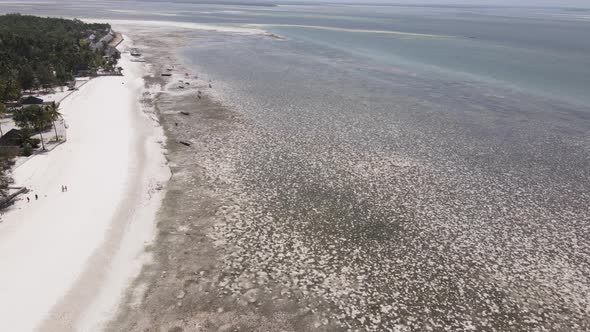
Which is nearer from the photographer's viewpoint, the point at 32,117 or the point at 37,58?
the point at 32,117

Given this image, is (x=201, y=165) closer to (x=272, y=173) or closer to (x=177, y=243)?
(x=272, y=173)

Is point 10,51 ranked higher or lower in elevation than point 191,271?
higher

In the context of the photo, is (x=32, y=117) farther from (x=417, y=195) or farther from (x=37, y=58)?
(x=417, y=195)

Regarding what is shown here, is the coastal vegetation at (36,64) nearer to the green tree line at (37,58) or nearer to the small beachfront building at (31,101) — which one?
the green tree line at (37,58)

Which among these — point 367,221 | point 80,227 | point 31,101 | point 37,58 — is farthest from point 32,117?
point 367,221

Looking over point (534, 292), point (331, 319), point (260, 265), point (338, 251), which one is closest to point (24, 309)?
point (260, 265)

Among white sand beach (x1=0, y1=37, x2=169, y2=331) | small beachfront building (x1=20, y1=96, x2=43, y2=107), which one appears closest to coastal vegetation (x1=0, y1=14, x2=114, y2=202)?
small beachfront building (x1=20, y1=96, x2=43, y2=107)
